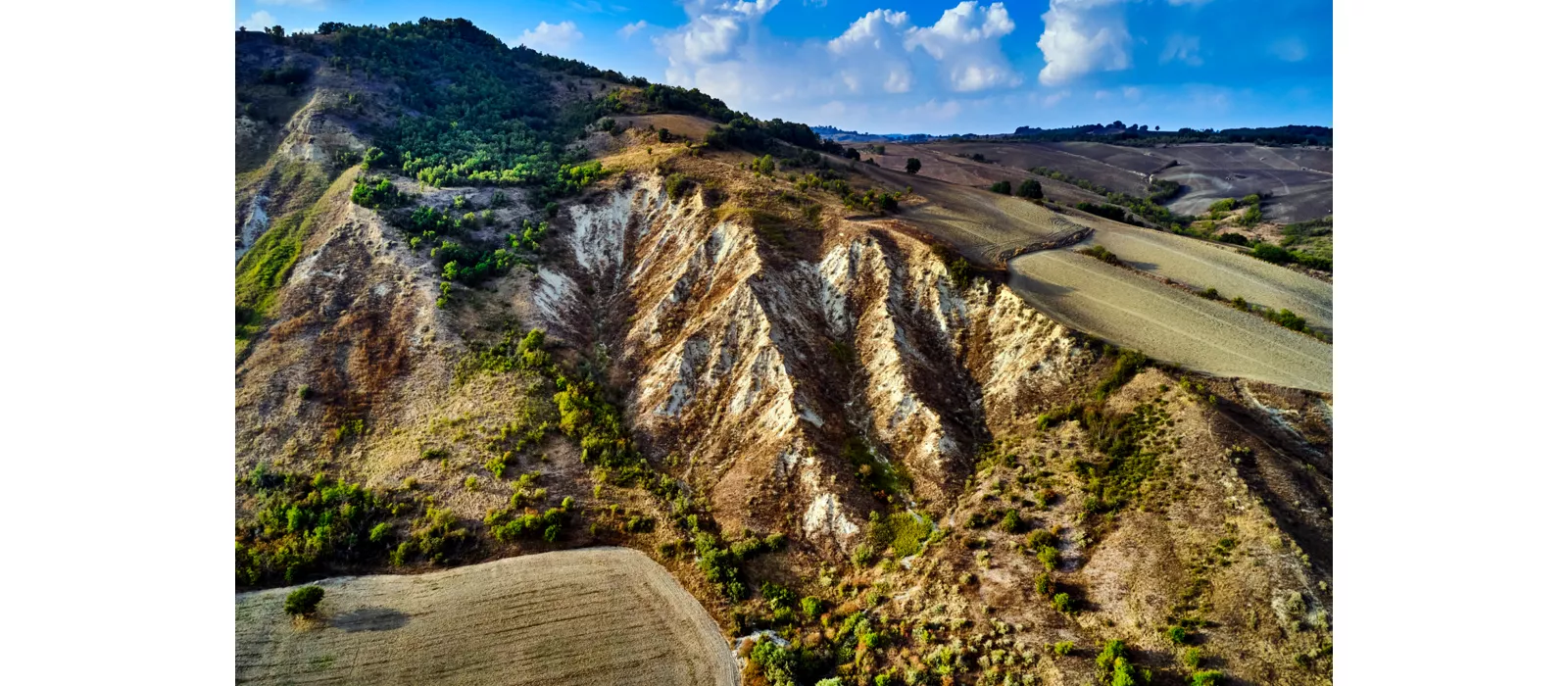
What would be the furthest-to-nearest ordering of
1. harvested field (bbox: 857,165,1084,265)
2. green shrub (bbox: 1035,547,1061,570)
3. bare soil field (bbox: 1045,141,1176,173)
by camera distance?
bare soil field (bbox: 1045,141,1176,173)
harvested field (bbox: 857,165,1084,265)
green shrub (bbox: 1035,547,1061,570)

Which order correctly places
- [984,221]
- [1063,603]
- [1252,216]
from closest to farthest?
[1063,603], [984,221], [1252,216]

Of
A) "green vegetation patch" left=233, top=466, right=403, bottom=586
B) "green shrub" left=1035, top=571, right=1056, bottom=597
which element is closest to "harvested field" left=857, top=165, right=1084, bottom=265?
"green shrub" left=1035, top=571, right=1056, bottom=597

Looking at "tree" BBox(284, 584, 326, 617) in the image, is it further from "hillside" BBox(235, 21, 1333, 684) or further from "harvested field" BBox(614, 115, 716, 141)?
"harvested field" BBox(614, 115, 716, 141)

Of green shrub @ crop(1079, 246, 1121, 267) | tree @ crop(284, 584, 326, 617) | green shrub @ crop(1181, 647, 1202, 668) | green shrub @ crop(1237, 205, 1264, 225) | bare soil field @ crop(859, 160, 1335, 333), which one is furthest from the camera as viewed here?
green shrub @ crop(1237, 205, 1264, 225)

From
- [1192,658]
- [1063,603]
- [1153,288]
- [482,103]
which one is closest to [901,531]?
[1063,603]

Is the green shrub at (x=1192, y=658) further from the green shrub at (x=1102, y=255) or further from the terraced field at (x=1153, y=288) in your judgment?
the green shrub at (x=1102, y=255)

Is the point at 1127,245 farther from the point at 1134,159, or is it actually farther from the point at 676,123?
the point at 1134,159
